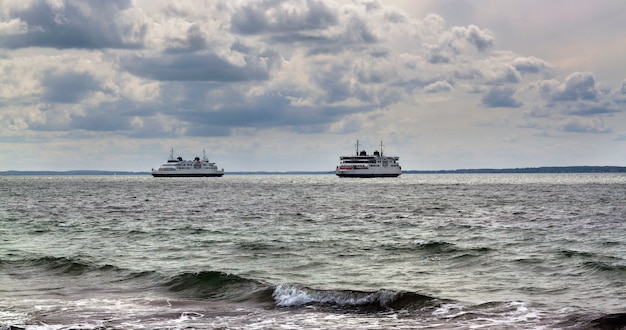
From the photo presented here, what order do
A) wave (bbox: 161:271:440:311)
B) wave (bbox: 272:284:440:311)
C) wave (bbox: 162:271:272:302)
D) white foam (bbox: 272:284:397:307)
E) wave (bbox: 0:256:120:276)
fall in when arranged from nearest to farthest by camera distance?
wave (bbox: 272:284:440:311), wave (bbox: 161:271:440:311), white foam (bbox: 272:284:397:307), wave (bbox: 162:271:272:302), wave (bbox: 0:256:120:276)

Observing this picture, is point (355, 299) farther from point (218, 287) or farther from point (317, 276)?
point (218, 287)

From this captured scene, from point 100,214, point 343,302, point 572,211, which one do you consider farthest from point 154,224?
point 572,211

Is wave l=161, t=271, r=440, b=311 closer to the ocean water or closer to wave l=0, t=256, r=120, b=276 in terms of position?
the ocean water

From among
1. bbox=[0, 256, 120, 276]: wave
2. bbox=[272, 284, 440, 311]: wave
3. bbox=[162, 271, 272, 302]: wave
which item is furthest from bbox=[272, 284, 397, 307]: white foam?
bbox=[0, 256, 120, 276]: wave

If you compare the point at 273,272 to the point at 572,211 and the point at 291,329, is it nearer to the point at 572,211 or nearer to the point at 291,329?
the point at 291,329

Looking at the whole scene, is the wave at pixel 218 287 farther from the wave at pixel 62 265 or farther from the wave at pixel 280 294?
the wave at pixel 62 265

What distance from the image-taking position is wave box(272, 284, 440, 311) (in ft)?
65.2

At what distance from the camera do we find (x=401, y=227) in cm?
4491

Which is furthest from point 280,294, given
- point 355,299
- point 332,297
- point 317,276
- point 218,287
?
point 317,276

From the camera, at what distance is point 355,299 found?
67.2ft

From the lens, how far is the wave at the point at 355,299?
65.2ft

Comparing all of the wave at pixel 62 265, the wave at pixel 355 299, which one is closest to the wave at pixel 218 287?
the wave at pixel 355 299

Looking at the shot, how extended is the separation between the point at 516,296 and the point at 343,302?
561 centimetres

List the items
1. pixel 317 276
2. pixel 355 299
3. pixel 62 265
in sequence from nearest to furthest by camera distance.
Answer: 1. pixel 355 299
2. pixel 317 276
3. pixel 62 265
